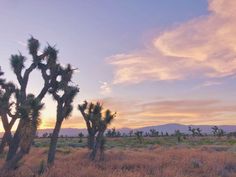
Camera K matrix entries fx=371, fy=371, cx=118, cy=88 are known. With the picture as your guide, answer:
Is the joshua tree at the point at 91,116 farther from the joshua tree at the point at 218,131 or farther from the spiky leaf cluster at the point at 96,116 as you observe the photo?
the joshua tree at the point at 218,131

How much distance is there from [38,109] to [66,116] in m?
6.16

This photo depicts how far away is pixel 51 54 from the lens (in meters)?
22.6

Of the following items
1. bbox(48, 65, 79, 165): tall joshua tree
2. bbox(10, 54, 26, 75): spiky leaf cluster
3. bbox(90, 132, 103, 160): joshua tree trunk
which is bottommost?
bbox(90, 132, 103, 160): joshua tree trunk

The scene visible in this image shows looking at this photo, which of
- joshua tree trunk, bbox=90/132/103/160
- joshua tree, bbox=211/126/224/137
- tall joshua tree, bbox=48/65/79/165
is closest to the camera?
tall joshua tree, bbox=48/65/79/165

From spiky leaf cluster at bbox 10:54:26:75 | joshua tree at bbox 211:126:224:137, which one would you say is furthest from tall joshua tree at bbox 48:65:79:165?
joshua tree at bbox 211:126:224:137

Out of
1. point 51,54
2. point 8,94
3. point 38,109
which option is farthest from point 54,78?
point 38,109

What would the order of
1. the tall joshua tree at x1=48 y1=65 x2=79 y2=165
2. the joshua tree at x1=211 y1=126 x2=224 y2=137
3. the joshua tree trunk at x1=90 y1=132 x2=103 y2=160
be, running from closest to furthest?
the tall joshua tree at x1=48 y1=65 x2=79 y2=165 < the joshua tree trunk at x1=90 y1=132 x2=103 y2=160 < the joshua tree at x1=211 y1=126 x2=224 y2=137

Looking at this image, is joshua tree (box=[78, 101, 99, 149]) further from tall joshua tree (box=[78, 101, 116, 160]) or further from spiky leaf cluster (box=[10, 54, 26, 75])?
spiky leaf cluster (box=[10, 54, 26, 75])

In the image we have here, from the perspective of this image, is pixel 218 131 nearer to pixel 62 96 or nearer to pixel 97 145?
pixel 97 145

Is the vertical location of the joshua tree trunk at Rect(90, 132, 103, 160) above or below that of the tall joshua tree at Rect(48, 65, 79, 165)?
below

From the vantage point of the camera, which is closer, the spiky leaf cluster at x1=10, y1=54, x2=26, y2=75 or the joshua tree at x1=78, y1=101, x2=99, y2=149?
the spiky leaf cluster at x1=10, y1=54, x2=26, y2=75

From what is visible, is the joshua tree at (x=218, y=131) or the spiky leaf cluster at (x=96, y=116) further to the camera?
the joshua tree at (x=218, y=131)

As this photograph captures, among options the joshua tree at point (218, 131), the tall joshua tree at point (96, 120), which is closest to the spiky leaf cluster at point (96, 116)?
the tall joshua tree at point (96, 120)

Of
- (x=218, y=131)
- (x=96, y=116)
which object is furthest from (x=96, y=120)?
(x=218, y=131)
